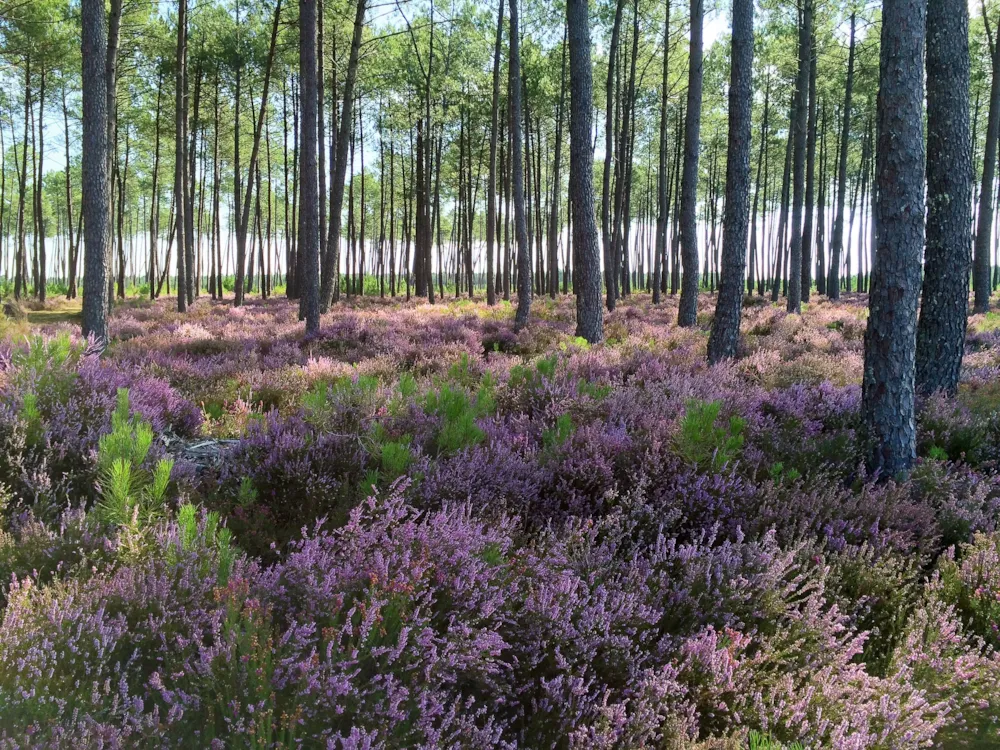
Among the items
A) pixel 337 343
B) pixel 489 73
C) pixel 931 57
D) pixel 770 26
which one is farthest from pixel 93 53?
pixel 770 26

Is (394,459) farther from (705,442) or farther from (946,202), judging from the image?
(946,202)

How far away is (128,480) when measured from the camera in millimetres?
2617

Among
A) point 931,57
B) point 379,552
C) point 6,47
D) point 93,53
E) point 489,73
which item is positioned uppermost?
point 489,73

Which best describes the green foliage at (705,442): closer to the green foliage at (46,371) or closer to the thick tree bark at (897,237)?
the thick tree bark at (897,237)

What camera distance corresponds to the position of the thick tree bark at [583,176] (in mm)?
10438

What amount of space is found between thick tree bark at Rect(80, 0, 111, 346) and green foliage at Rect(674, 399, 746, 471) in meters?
7.48

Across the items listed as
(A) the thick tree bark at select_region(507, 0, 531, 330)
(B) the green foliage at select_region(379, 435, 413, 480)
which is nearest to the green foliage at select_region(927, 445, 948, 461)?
(B) the green foliage at select_region(379, 435, 413, 480)

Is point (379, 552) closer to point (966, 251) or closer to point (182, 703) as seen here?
point (182, 703)

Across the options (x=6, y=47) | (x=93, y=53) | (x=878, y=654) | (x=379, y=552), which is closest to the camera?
(x=379, y=552)

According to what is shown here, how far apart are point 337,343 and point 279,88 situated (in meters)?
19.5

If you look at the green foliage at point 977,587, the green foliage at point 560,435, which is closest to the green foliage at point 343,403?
the green foliage at point 560,435

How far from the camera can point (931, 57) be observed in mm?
6258

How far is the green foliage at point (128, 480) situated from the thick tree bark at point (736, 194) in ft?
24.9

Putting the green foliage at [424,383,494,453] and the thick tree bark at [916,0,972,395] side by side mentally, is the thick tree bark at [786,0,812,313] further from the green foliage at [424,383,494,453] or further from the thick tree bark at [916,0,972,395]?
the green foliage at [424,383,494,453]
